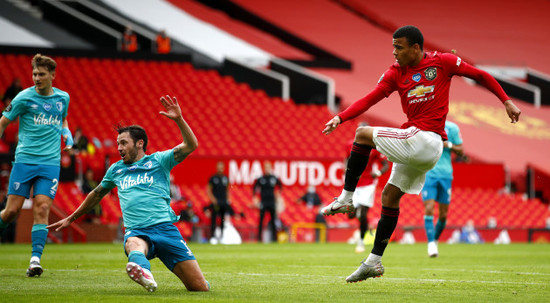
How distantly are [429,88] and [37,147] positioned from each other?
441 cm

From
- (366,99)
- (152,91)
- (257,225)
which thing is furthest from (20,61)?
(366,99)

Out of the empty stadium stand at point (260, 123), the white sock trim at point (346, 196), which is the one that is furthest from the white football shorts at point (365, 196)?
the white sock trim at point (346, 196)

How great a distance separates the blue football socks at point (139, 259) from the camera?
6.01 meters

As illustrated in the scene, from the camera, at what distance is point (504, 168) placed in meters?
26.7

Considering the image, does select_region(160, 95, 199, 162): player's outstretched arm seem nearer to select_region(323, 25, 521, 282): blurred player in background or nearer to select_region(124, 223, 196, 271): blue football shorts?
select_region(124, 223, 196, 271): blue football shorts

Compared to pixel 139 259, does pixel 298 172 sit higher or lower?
higher

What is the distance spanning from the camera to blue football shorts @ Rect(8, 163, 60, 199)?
27.7 ft

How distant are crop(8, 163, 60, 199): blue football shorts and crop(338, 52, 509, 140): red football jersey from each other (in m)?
3.69

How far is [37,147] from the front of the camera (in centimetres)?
857

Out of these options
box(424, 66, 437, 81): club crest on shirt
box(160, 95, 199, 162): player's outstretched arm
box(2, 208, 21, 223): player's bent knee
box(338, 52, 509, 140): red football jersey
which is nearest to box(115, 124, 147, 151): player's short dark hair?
box(160, 95, 199, 162): player's outstretched arm

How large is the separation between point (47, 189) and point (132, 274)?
10.5 feet

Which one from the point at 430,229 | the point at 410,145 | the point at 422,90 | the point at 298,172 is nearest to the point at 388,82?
the point at 422,90

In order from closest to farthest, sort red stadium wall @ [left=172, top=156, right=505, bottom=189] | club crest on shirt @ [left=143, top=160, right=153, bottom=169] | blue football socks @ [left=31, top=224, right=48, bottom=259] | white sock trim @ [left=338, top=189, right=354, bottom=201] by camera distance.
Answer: club crest on shirt @ [left=143, top=160, right=153, bottom=169] → white sock trim @ [left=338, top=189, right=354, bottom=201] → blue football socks @ [left=31, top=224, right=48, bottom=259] → red stadium wall @ [left=172, top=156, right=505, bottom=189]

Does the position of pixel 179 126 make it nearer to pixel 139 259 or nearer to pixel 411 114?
pixel 139 259
